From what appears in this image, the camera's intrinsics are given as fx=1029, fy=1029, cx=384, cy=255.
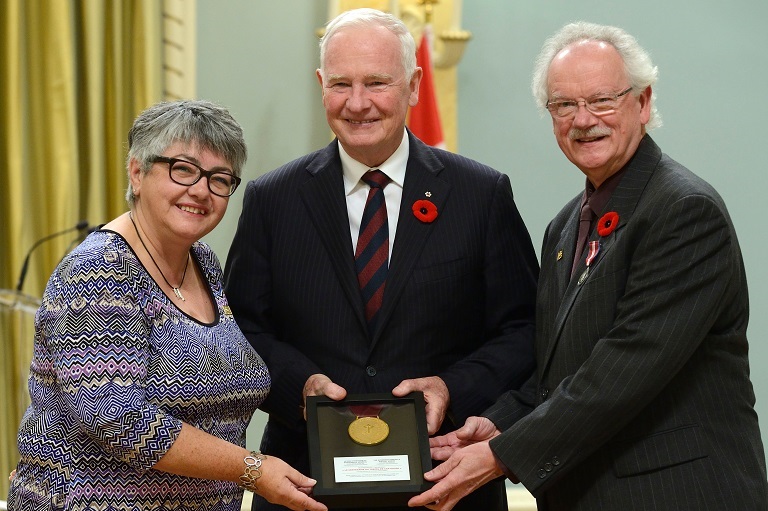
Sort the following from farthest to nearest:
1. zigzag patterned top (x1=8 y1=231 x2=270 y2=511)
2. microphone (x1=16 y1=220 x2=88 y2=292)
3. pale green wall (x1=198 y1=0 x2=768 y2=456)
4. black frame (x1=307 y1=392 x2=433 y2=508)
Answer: pale green wall (x1=198 y1=0 x2=768 y2=456) → microphone (x1=16 y1=220 x2=88 y2=292) → black frame (x1=307 y1=392 x2=433 y2=508) → zigzag patterned top (x1=8 y1=231 x2=270 y2=511)

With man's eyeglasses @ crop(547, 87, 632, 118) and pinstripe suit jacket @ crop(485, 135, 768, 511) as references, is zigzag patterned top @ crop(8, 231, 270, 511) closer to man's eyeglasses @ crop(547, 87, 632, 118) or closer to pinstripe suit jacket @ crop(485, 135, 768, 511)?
pinstripe suit jacket @ crop(485, 135, 768, 511)

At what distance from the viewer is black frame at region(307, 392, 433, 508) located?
2350 millimetres

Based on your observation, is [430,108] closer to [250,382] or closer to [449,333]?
[449,333]

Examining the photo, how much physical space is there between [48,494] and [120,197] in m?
2.27

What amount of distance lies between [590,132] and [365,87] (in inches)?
25.3

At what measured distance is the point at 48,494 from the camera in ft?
7.35

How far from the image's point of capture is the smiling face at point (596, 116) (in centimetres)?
248

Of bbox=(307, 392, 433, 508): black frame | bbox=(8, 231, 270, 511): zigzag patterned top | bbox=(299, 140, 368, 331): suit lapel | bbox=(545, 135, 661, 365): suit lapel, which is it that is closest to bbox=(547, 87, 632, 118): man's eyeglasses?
bbox=(545, 135, 661, 365): suit lapel

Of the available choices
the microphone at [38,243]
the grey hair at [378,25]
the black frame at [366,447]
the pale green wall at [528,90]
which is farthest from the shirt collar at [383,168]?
the pale green wall at [528,90]

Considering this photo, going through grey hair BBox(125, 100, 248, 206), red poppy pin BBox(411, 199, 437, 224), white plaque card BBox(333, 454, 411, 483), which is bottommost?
white plaque card BBox(333, 454, 411, 483)

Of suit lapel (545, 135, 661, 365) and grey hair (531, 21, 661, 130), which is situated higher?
grey hair (531, 21, 661, 130)

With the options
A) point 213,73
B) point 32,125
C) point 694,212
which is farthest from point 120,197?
point 694,212

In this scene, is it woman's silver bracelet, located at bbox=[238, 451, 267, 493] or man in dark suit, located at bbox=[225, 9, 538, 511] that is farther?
man in dark suit, located at bbox=[225, 9, 538, 511]

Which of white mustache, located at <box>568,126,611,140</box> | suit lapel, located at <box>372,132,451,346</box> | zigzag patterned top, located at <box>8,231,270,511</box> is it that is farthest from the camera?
suit lapel, located at <box>372,132,451,346</box>
